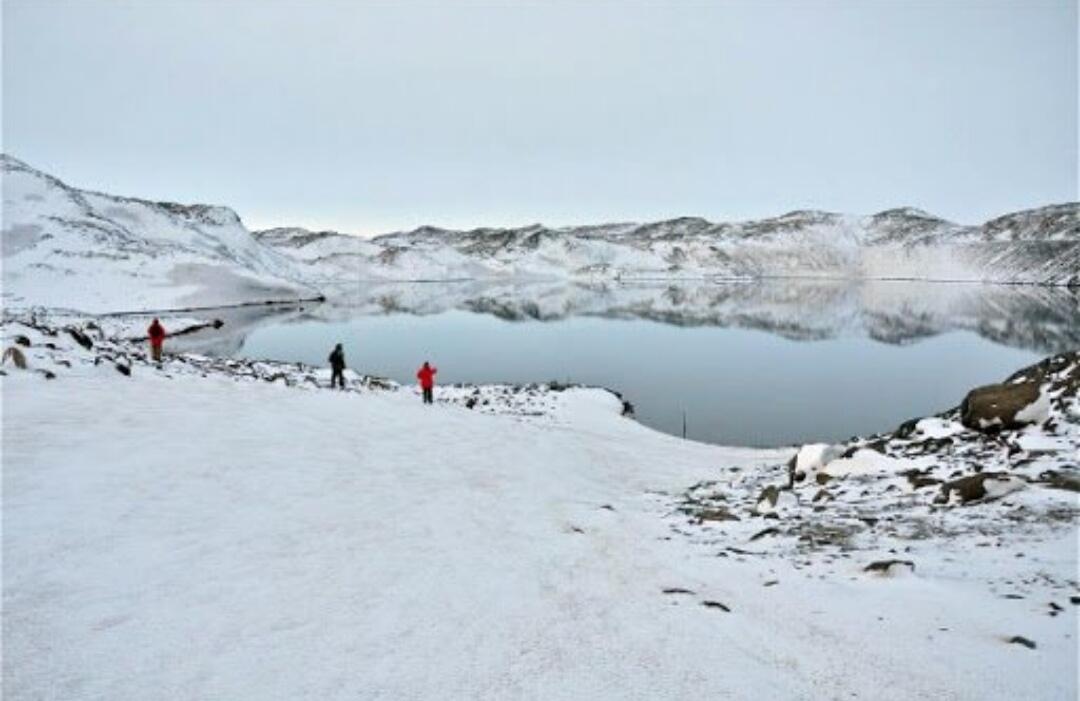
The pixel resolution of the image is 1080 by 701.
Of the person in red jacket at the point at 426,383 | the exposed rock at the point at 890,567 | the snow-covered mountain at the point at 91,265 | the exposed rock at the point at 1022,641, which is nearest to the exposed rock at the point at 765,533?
the exposed rock at the point at 890,567

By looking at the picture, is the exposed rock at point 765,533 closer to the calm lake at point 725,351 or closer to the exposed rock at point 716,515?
the exposed rock at point 716,515

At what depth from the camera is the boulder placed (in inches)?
475

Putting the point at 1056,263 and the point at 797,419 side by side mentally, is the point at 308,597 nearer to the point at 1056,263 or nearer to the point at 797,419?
the point at 797,419

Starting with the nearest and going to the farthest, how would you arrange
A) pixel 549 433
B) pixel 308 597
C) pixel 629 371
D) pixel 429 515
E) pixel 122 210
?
pixel 308 597
pixel 429 515
pixel 549 433
pixel 629 371
pixel 122 210

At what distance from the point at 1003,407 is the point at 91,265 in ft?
355

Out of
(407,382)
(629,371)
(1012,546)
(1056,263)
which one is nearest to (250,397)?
(1012,546)

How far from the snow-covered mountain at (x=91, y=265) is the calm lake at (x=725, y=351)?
14.5 m

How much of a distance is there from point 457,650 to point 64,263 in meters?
109

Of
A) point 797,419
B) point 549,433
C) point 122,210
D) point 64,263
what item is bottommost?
point 797,419

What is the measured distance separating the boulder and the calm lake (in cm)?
1523

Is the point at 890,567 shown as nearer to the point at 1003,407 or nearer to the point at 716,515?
the point at 716,515

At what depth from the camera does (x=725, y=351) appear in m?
58.6

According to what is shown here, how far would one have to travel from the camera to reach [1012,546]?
7449mm

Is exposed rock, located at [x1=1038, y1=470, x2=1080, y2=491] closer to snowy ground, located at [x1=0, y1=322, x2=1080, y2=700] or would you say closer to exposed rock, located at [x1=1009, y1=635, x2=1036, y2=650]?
snowy ground, located at [x1=0, y1=322, x2=1080, y2=700]
